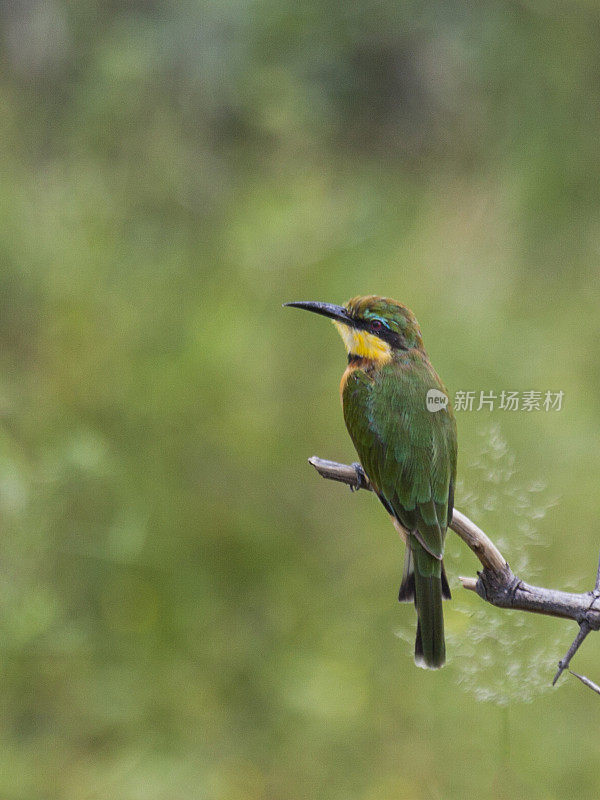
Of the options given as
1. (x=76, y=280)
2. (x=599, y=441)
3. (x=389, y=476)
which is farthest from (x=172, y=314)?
(x=389, y=476)

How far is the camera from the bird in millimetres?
1034

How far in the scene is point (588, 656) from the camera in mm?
2172

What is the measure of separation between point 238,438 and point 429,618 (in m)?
1.46

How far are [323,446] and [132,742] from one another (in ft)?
3.06

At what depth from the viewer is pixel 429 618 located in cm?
101

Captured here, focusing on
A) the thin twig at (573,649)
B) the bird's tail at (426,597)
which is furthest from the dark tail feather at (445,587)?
the thin twig at (573,649)

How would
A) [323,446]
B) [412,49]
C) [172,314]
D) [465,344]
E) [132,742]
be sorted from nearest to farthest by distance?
[132,742] < [323,446] < [172,314] < [465,344] < [412,49]

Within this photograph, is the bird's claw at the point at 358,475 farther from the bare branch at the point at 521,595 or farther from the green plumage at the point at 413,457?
the bare branch at the point at 521,595

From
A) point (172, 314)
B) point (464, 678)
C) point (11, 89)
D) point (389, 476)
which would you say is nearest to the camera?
point (389, 476)

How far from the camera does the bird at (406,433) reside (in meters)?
1.03

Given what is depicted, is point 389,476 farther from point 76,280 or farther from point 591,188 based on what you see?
point 591,188

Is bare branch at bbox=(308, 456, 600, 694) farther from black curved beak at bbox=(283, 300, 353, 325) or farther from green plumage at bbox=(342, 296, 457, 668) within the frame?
black curved beak at bbox=(283, 300, 353, 325)

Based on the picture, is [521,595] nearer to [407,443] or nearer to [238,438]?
[407,443]

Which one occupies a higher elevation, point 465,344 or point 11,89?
point 11,89
